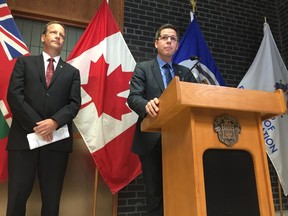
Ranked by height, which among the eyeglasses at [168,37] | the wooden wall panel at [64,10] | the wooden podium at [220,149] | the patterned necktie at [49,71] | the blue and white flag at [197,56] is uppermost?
the wooden wall panel at [64,10]

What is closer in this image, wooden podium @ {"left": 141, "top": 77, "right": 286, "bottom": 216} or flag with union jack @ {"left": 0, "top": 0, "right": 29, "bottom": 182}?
wooden podium @ {"left": 141, "top": 77, "right": 286, "bottom": 216}

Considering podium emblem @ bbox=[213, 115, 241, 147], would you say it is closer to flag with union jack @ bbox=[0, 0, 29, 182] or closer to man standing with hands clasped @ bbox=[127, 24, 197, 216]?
man standing with hands clasped @ bbox=[127, 24, 197, 216]

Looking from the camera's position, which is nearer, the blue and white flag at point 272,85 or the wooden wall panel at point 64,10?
the wooden wall panel at point 64,10

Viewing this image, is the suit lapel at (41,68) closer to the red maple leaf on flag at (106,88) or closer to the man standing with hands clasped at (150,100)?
the red maple leaf on flag at (106,88)

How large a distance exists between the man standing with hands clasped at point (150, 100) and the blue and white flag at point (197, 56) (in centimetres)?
111

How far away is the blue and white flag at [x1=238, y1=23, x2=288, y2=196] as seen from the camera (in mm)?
2777

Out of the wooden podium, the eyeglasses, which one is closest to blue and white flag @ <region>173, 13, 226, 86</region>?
the eyeglasses

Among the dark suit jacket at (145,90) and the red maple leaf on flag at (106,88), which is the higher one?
the red maple leaf on flag at (106,88)

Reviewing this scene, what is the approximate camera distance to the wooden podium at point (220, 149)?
1010 mm

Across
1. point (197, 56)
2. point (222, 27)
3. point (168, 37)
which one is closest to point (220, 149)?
point (168, 37)

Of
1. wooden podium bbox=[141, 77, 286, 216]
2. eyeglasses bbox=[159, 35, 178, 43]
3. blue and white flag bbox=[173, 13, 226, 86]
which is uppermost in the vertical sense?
blue and white flag bbox=[173, 13, 226, 86]

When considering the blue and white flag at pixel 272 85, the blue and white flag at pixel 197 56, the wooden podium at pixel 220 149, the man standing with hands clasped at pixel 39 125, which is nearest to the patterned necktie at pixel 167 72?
the wooden podium at pixel 220 149

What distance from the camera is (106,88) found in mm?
2441

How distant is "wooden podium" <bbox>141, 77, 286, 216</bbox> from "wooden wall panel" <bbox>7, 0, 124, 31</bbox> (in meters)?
2.02
